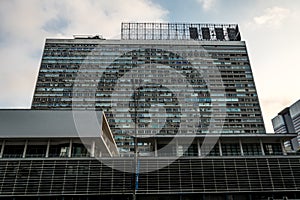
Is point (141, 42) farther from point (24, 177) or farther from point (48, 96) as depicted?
point (24, 177)

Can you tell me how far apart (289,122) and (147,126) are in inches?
3045

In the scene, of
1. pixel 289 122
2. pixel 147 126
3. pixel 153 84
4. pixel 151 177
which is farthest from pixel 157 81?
pixel 289 122

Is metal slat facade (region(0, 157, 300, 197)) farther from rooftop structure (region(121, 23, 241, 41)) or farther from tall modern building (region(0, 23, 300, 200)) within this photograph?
rooftop structure (region(121, 23, 241, 41))

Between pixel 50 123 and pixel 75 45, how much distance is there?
53862mm

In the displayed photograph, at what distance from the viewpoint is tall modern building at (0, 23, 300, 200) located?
26688 millimetres

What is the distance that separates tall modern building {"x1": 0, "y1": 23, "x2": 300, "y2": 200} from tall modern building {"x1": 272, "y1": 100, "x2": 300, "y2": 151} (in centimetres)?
3965

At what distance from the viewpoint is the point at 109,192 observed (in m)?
26.1

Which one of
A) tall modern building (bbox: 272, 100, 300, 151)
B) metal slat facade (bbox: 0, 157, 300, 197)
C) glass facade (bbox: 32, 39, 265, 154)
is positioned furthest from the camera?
Answer: tall modern building (bbox: 272, 100, 300, 151)

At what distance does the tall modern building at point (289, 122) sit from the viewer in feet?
330

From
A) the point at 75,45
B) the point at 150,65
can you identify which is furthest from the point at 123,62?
the point at 75,45

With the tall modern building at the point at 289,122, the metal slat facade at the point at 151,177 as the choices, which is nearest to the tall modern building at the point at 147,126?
the metal slat facade at the point at 151,177

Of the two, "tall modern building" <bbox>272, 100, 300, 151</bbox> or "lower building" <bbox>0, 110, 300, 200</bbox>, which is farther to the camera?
"tall modern building" <bbox>272, 100, 300, 151</bbox>

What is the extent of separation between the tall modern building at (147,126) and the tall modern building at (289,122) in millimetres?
39645

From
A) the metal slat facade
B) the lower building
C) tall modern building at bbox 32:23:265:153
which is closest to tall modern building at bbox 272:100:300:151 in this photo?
tall modern building at bbox 32:23:265:153
